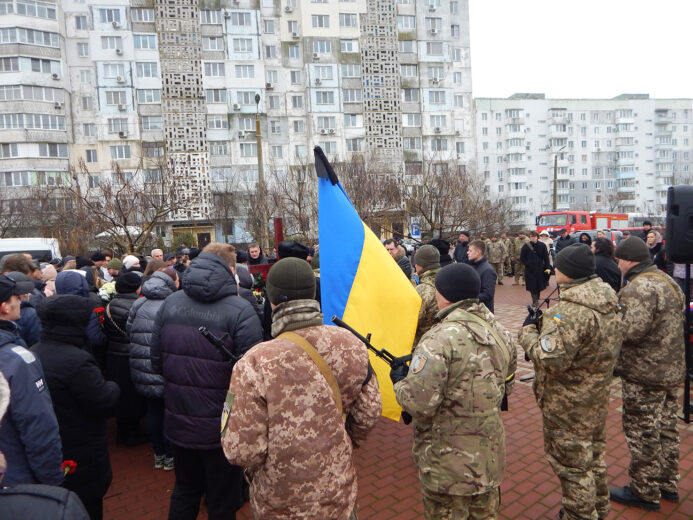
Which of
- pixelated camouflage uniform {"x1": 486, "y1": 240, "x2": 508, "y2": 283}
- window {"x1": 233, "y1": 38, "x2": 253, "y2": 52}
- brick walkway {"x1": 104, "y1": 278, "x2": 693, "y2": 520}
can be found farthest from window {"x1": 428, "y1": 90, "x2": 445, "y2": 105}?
brick walkway {"x1": 104, "y1": 278, "x2": 693, "y2": 520}

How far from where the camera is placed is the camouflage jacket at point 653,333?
3625mm

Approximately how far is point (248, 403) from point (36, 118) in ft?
141

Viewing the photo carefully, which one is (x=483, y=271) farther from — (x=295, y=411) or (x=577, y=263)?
(x=295, y=411)

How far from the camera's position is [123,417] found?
5277mm

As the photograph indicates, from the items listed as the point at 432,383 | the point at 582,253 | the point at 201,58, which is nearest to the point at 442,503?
the point at 432,383

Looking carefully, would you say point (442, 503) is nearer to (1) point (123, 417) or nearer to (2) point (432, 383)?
(2) point (432, 383)

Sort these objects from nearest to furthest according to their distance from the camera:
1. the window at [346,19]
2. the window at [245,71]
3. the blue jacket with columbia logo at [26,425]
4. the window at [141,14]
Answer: the blue jacket with columbia logo at [26,425] → the window at [141,14] → the window at [245,71] → the window at [346,19]

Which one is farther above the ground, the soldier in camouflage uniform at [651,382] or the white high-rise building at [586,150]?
the white high-rise building at [586,150]

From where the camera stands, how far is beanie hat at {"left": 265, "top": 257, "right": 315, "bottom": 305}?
224cm

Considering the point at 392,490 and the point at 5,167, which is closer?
the point at 392,490

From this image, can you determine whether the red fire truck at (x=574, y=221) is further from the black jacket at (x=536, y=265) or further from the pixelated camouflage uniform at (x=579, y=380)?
the pixelated camouflage uniform at (x=579, y=380)

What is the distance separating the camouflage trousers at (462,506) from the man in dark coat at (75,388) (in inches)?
89.7

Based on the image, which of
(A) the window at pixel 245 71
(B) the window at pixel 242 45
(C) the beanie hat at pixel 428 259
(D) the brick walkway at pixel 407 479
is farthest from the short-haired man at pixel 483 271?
(B) the window at pixel 242 45

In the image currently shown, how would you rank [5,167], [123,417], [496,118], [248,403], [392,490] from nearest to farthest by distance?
[248,403] < [392,490] < [123,417] < [5,167] < [496,118]
